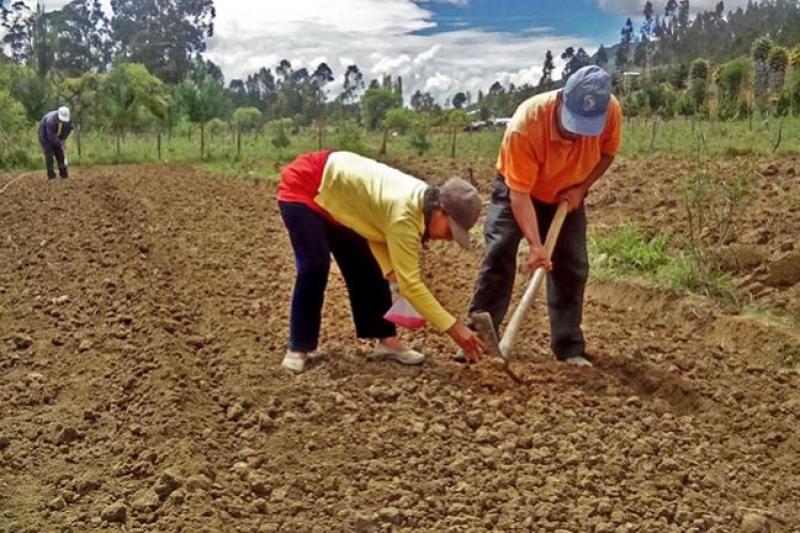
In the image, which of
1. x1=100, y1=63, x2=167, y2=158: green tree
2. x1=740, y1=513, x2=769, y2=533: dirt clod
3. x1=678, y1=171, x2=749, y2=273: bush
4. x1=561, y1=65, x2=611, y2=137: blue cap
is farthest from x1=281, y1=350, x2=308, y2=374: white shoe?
x1=100, y1=63, x2=167, y2=158: green tree

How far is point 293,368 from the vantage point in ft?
14.6

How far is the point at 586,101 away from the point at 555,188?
1.86 ft

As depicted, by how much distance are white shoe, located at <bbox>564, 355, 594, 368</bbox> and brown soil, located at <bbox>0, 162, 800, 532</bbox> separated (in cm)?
8

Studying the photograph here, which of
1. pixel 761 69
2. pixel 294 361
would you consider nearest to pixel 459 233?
pixel 294 361

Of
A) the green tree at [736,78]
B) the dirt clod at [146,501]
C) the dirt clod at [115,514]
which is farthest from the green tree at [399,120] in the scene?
the dirt clod at [115,514]

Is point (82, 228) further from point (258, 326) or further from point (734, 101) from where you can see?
point (734, 101)

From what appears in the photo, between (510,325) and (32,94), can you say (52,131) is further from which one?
(32,94)

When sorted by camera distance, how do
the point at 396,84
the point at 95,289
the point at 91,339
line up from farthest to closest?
the point at 396,84
the point at 95,289
the point at 91,339

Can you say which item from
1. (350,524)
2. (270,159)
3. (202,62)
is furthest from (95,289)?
(202,62)

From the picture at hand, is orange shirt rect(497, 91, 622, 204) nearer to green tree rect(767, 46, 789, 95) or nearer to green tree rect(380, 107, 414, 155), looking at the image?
green tree rect(380, 107, 414, 155)

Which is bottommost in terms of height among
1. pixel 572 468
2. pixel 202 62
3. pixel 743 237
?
pixel 572 468

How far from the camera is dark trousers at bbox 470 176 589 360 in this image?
4.55 metres

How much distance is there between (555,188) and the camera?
4.47m

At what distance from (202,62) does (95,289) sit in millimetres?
58299
